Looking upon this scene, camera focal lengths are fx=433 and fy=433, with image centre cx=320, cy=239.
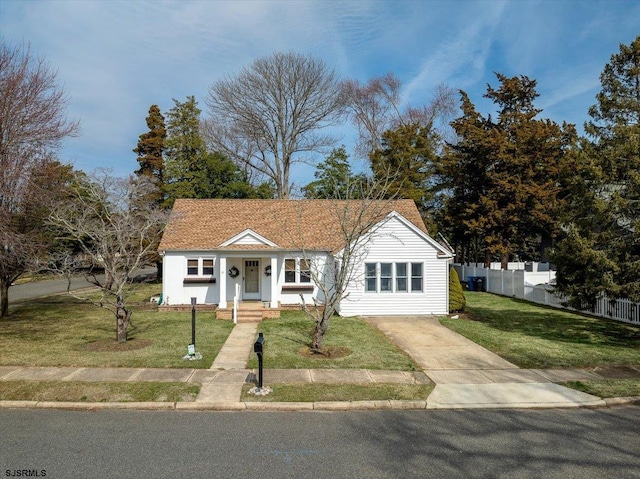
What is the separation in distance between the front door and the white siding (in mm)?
4763

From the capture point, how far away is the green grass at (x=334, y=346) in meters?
11.2

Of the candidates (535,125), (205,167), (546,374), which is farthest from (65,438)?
(535,125)

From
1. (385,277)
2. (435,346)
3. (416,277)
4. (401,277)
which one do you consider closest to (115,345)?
(435,346)

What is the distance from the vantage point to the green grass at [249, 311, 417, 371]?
1116cm

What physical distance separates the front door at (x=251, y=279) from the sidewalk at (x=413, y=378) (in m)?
8.55

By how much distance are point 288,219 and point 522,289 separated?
14.2m

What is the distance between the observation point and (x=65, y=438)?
6.86 m

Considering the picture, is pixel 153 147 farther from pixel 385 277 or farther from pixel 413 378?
pixel 413 378

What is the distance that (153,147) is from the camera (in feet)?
129

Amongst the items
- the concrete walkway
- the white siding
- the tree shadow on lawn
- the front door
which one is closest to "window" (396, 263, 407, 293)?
the white siding

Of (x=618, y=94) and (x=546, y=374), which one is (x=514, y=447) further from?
(x=618, y=94)

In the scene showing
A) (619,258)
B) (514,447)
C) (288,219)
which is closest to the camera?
(514,447)

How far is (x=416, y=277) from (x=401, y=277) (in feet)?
2.27

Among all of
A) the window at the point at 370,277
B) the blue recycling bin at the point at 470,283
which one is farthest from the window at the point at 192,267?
the blue recycling bin at the point at 470,283
